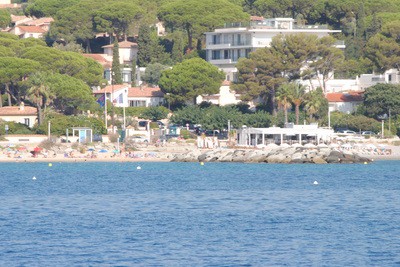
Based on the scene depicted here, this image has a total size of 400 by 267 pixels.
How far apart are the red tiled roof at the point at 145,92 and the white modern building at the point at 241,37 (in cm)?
759

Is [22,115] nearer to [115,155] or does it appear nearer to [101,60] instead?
[115,155]

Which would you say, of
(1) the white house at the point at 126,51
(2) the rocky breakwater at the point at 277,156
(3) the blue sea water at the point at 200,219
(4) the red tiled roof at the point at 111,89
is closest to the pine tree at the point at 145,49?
(1) the white house at the point at 126,51

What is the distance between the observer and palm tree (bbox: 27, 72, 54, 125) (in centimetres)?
8681

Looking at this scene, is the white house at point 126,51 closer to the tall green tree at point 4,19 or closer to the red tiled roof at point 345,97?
the tall green tree at point 4,19

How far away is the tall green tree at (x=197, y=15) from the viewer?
383 ft

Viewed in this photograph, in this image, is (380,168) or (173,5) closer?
(380,168)

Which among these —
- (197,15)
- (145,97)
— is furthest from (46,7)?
(145,97)

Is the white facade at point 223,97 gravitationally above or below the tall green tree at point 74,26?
below

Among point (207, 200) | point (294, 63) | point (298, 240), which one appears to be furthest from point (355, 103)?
point (298, 240)

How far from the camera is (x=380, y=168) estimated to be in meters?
77.4

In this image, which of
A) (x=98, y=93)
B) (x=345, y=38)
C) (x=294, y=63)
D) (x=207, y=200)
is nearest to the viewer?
(x=207, y=200)

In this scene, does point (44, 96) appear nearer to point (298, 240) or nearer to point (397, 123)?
point (397, 123)

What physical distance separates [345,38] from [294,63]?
23696 mm

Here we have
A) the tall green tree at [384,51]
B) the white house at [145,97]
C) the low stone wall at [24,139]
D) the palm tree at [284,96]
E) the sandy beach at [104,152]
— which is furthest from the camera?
the white house at [145,97]
